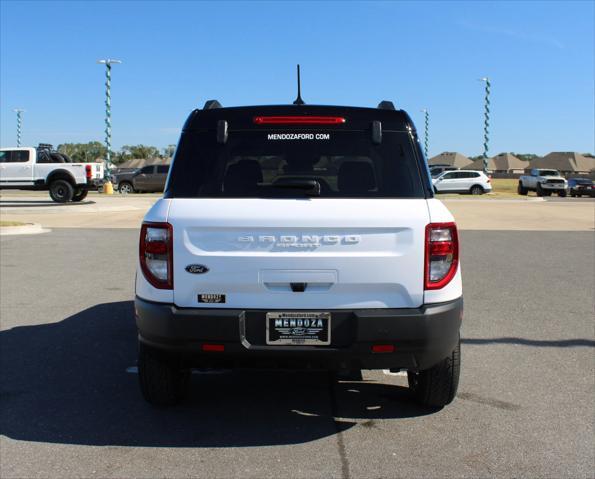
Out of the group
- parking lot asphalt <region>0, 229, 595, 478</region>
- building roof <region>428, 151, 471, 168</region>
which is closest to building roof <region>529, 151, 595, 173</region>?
building roof <region>428, 151, 471, 168</region>

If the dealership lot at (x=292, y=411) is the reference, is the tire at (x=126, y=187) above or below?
above

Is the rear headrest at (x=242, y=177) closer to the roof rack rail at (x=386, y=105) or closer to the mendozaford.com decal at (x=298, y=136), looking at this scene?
the mendozaford.com decal at (x=298, y=136)

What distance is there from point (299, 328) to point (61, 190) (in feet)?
79.6

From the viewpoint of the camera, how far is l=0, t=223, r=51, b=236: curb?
1562 centimetres

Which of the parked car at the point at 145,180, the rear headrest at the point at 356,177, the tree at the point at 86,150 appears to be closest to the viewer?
the rear headrest at the point at 356,177

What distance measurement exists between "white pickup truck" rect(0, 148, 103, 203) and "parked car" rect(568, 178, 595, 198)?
3139 centimetres

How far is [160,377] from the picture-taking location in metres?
4.18

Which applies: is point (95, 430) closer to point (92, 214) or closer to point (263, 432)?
point (263, 432)

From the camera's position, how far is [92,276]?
9.86 m

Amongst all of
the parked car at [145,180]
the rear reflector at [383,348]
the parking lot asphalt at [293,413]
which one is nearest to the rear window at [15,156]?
the parked car at [145,180]

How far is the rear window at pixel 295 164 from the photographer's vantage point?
12.7ft

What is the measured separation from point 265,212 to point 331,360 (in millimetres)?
883

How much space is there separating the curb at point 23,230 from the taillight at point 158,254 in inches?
513

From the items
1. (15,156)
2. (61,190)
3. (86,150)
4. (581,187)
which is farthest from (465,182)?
(86,150)
